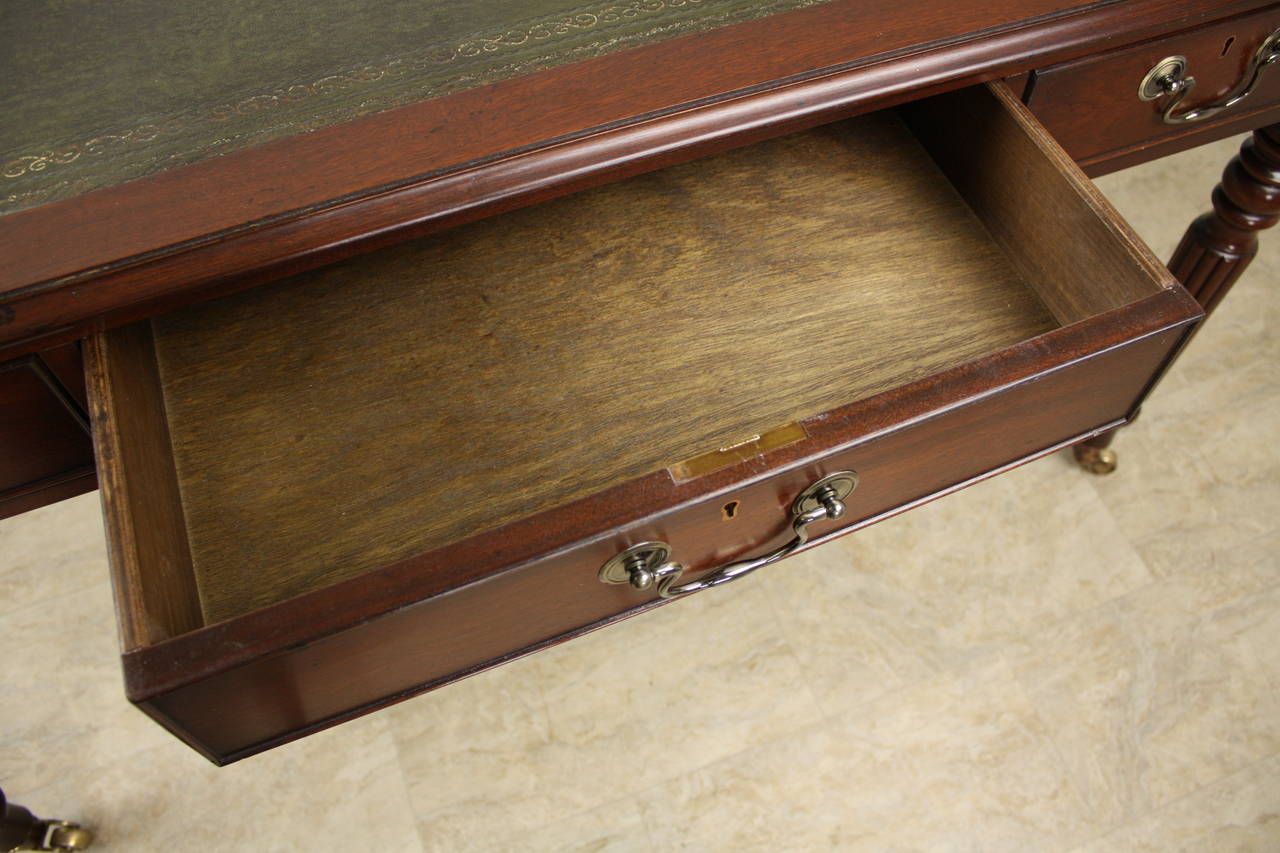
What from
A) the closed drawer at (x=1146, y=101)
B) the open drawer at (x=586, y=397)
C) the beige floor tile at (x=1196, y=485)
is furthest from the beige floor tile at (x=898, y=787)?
the closed drawer at (x=1146, y=101)

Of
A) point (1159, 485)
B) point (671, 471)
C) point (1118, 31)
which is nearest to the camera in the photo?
point (671, 471)

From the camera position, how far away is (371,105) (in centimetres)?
56

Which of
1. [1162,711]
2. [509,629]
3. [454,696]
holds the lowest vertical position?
[1162,711]

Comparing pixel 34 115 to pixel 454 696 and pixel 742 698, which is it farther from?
pixel 742 698

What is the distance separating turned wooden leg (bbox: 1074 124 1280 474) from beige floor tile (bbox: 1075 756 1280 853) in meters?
0.34

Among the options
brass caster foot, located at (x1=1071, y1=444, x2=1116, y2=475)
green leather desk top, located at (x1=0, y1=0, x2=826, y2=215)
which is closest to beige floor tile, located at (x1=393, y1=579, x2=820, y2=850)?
brass caster foot, located at (x1=1071, y1=444, x2=1116, y2=475)

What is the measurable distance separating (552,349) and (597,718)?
0.46 m

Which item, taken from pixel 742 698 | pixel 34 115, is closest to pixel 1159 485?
pixel 742 698

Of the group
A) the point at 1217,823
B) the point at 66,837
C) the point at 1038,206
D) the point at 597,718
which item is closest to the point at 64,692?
Answer: the point at 66,837

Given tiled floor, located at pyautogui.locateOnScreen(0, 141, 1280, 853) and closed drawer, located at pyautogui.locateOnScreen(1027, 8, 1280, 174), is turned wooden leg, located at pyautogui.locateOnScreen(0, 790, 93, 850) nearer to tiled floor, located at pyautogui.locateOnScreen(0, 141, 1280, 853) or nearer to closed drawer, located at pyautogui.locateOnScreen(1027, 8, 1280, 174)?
tiled floor, located at pyautogui.locateOnScreen(0, 141, 1280, 853)

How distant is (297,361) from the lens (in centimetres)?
63

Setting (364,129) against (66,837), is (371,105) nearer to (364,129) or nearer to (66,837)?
(364,129)

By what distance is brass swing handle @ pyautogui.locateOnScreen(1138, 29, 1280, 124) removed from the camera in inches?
26.2

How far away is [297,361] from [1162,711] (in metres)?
0.81
